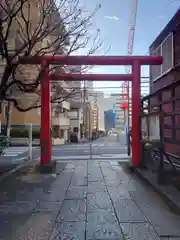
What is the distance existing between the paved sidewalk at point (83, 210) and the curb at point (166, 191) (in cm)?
13

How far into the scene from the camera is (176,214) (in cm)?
523

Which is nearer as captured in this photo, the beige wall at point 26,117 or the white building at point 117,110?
the beige wall at point 26,117

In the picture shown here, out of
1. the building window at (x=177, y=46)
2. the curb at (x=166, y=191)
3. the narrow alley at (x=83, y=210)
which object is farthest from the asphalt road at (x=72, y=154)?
the curb at (x=166, y=191)

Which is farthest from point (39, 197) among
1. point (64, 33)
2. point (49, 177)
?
point (64, 33)

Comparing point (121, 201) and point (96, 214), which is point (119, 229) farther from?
point (121, 201)

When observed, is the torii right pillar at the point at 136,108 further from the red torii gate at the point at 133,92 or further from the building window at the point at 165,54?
the building window at the point at 165,54

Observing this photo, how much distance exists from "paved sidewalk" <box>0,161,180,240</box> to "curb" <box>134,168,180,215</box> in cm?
13

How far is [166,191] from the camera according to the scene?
6.37 meters

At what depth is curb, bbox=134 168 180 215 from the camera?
549 cm

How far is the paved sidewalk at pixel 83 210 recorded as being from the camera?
14.3 ft

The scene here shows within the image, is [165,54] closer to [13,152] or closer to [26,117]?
[13,152]

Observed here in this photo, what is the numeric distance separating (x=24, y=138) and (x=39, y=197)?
25373mm

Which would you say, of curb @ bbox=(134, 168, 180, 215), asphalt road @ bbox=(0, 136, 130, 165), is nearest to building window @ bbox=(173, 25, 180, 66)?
curb @ bbox=(134, 168, 180, 215)

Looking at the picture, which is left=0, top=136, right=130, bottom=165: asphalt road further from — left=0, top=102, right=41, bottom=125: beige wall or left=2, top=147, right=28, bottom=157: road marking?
left=0, top=102, right=41, bottom=125: beige wall
